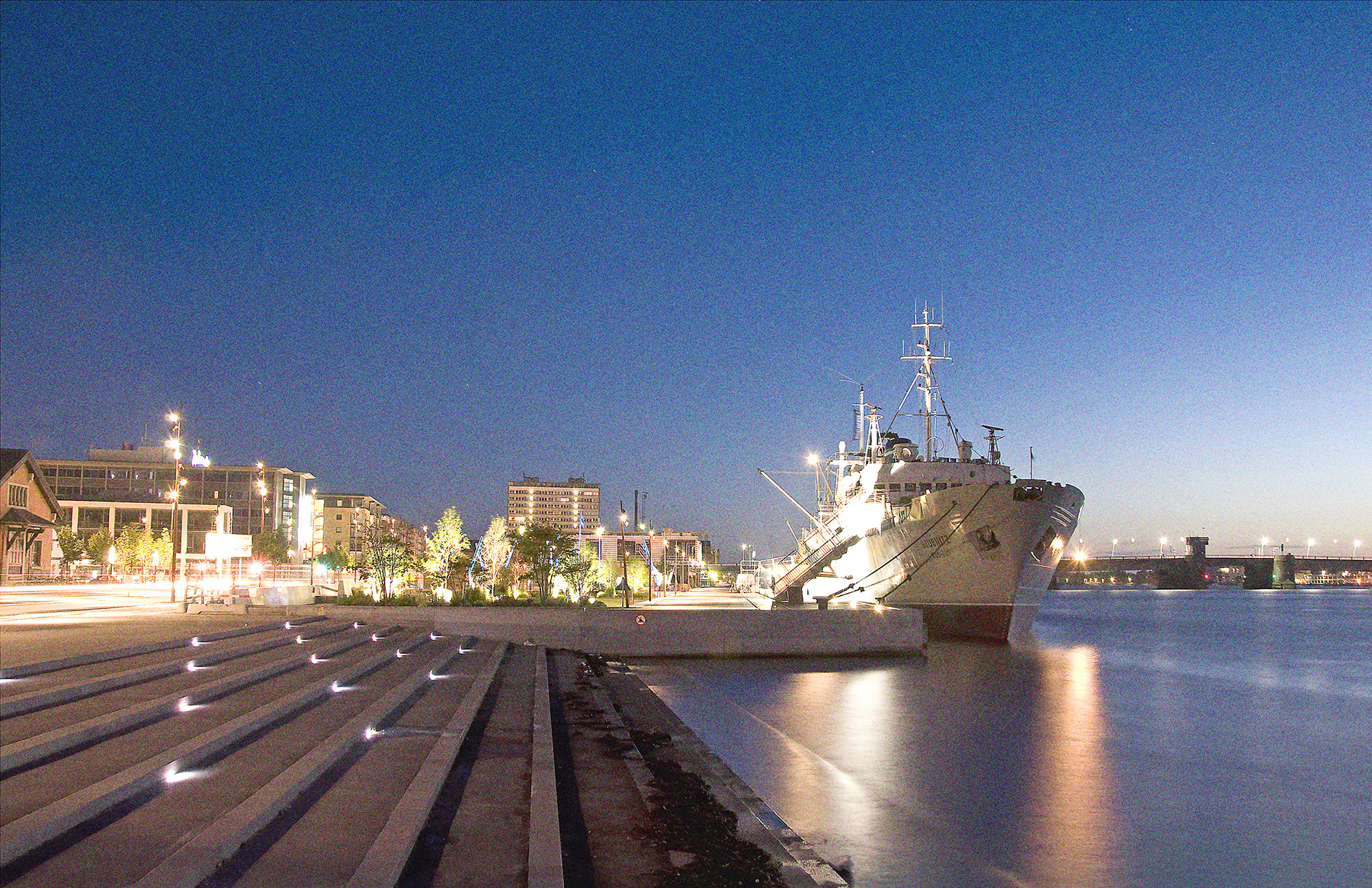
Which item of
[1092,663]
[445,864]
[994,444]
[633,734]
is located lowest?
[1092,663]

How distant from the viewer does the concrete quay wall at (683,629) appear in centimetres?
3269

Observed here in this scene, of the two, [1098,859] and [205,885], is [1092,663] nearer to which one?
[1098,859]

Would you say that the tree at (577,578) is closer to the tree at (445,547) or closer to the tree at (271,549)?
the tree at (445,547)

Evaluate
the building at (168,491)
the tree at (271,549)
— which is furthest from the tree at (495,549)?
the building at (168,491)

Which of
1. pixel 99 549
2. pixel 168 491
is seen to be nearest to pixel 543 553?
pixel 99 549

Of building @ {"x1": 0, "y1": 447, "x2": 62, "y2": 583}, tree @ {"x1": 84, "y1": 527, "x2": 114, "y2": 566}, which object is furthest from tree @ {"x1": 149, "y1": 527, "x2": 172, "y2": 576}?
building @ {"x1": 0, "y1": 447, "x2": 62, "y2": 583}

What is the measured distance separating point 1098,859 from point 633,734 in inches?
298

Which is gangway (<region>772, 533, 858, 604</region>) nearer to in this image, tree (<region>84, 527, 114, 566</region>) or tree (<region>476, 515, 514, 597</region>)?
→ tree (<region>476, 515, 514, 597</region>)

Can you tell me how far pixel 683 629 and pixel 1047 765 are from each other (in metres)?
19.8

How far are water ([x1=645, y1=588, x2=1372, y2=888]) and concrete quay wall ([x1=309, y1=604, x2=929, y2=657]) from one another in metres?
1.14

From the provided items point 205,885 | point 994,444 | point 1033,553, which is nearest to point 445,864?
point 205,885

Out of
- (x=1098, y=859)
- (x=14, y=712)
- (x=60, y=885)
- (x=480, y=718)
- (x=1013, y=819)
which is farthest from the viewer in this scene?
(x=1013, y=819)

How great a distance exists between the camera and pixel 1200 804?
1695 cm

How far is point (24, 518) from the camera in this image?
47.6m
